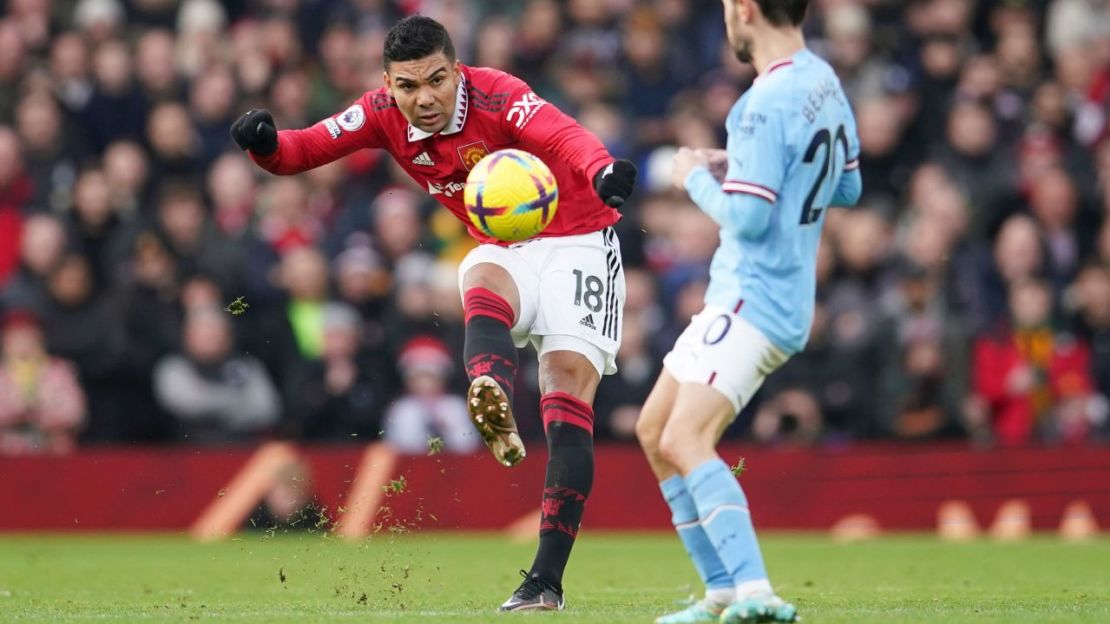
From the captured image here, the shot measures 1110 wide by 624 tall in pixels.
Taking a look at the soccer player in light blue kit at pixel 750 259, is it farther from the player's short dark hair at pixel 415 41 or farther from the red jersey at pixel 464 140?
the player's short dark hair at pixel 415 41

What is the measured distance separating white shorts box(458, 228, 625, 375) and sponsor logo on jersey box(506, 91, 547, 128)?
606mm

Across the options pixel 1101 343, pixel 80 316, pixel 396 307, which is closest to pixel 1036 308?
pixel 1101 343

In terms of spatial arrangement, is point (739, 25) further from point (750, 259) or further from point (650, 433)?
point (650, 433)

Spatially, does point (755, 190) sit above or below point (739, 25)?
below

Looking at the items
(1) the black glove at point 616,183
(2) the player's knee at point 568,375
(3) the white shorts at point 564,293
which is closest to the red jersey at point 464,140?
(3) the white shorts at point 564,293

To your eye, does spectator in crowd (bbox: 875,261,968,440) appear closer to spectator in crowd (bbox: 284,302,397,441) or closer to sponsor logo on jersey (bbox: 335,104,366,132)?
spectator in crowd (bbox: 284,302,397,441)

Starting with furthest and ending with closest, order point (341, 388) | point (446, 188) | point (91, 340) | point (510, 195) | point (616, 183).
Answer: point (91, 340) < point (341, 388) < point (446, 188) < point (510, 195) < point (616, 183)

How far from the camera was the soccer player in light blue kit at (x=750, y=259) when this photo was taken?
21.6 ft

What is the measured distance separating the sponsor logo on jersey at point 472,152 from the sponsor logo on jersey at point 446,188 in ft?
0.53

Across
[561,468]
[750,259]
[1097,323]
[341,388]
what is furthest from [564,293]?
[1097,323]

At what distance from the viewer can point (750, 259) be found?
6781 millimetres

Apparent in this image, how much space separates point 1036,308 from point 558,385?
7.29 metres

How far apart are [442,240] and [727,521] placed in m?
9.02

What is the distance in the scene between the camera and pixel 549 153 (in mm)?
8438
